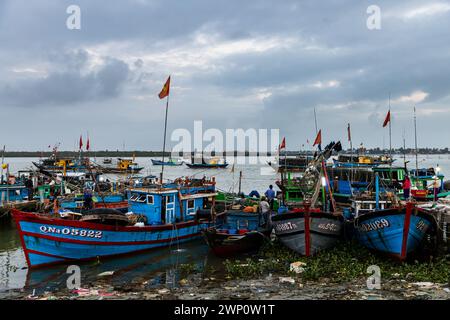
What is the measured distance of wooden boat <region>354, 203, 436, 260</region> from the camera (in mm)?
14352

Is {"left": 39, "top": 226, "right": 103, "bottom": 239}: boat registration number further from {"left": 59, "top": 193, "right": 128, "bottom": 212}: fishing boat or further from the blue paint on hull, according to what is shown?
the blue paint on hull

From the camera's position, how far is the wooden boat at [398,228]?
47.1 feet

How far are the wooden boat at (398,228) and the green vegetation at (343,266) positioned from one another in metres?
0.52

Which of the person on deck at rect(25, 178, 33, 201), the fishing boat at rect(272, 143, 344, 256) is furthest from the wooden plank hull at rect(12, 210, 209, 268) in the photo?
the person on deck at rect(25, 178, 33, 201)

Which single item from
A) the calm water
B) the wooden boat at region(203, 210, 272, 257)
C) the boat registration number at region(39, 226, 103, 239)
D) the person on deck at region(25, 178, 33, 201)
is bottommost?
the calm water

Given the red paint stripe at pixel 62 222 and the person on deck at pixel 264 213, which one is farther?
the person on deck at pixel 264 213

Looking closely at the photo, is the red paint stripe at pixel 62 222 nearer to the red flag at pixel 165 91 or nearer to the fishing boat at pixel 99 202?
the red flag at pixel 165 91

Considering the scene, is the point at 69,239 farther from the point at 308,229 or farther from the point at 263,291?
the point at 308,229

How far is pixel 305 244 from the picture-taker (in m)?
15.8

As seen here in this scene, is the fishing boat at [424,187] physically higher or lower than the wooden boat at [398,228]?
higher

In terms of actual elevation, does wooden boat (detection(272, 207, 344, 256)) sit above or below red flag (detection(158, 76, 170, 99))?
below

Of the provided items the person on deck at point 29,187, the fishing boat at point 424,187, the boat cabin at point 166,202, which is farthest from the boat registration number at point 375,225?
the person on deck at point 29,187

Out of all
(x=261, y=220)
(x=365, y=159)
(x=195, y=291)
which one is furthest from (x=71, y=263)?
(x=365, y=159)
